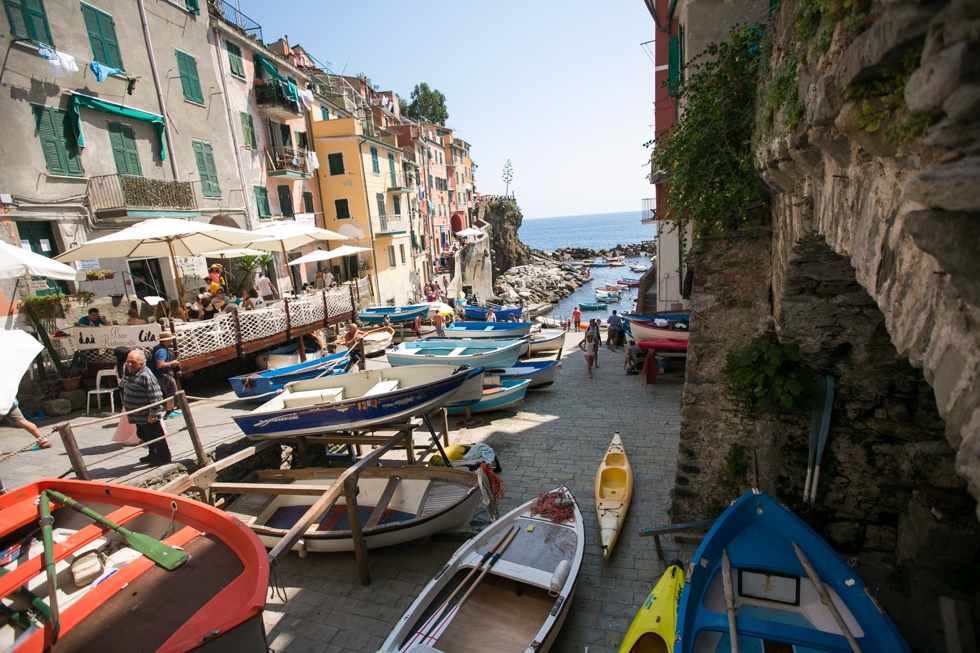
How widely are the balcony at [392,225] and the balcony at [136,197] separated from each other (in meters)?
13.9

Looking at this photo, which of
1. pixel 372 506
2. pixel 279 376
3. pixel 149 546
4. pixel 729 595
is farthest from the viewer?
pixel 279 376

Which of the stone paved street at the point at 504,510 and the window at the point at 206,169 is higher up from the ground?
the window at the point at 206,169

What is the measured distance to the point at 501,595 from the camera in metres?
5.61

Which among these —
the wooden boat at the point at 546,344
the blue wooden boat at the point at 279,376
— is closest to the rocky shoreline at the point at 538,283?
the wooden boat at the point at 546,344

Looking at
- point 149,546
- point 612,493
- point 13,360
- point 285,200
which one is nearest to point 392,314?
point 285,200

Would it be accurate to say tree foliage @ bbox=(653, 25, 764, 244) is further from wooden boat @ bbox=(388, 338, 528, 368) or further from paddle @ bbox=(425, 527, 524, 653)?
wooden boat @ bbox=(388, 338, 528, 368)

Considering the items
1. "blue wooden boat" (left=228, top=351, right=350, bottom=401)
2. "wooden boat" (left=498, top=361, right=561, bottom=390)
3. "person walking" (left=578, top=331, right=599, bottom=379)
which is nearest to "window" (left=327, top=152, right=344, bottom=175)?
"blue wooden boat" (left=228, top=351, right=350, bottom=401)

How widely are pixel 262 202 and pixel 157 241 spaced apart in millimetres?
9351

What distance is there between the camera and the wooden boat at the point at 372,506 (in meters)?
6.73

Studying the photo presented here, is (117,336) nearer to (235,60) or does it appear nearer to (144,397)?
(144,397)

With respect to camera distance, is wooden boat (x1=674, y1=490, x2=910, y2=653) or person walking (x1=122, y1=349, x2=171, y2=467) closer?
wooden boat (x1=674, y1=490, x2=910, y2=653)

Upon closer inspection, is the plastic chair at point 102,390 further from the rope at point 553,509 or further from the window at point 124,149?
the rope at point 553,509

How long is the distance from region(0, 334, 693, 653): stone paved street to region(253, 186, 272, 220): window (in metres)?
10.1

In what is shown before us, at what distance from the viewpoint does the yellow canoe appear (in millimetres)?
4535
